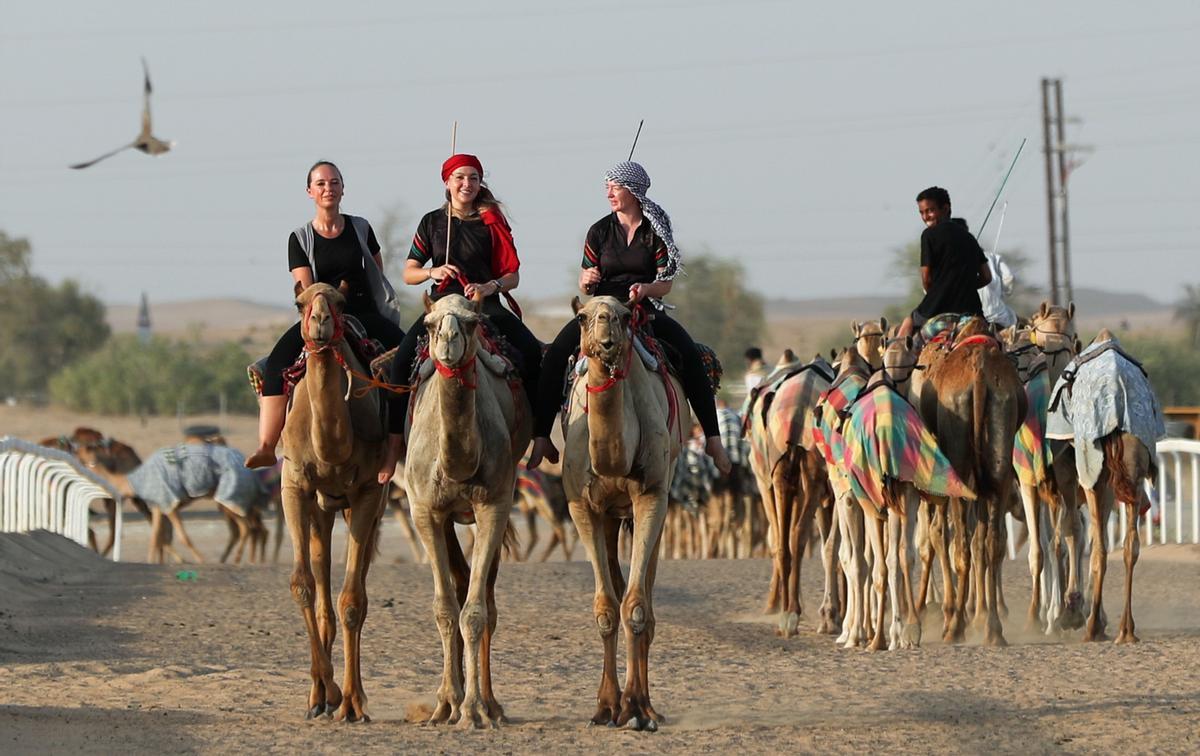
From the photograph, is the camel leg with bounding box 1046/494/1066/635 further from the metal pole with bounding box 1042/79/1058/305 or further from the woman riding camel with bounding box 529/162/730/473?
the metal pole with bounding box 1042/79/1058/305

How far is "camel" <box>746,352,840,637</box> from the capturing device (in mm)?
15945

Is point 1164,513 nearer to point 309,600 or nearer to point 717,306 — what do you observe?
point 309,600

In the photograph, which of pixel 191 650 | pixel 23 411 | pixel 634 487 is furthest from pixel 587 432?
pixel 23 411

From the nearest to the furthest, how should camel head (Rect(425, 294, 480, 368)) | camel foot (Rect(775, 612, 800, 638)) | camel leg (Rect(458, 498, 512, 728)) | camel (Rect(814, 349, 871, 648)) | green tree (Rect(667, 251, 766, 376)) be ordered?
camel head (Rect(425, 294, 480, 368)), camel leg (Rect(458, 498, 512, 728)), camel (Rect(814, 349, 871, 648)), camel foot (Rect(775, 612, 800, 638)), green tree (Rect(667, 251, 766, 376))

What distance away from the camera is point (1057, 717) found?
33.6ft

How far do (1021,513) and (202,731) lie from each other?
38.5 feet

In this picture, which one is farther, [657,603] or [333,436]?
[657,603]

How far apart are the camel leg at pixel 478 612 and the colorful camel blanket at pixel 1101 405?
17.8 feet

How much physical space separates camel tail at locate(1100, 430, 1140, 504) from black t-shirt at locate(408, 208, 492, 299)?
529 cm

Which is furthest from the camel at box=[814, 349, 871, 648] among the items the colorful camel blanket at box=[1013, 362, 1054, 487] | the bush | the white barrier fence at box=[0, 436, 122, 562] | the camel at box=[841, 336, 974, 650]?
the bush

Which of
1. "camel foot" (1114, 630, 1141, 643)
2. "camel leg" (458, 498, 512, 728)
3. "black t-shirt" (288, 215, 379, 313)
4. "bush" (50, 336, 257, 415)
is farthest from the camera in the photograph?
"bush" (50, 336, 257, 415)

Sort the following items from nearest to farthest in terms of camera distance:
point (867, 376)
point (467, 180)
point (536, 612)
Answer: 1. point (467, 180)
2. point (867, 376)
3. point (536, 612)

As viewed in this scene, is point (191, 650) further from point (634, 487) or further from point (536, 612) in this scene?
point (634, 487)

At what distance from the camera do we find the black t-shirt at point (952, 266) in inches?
619
